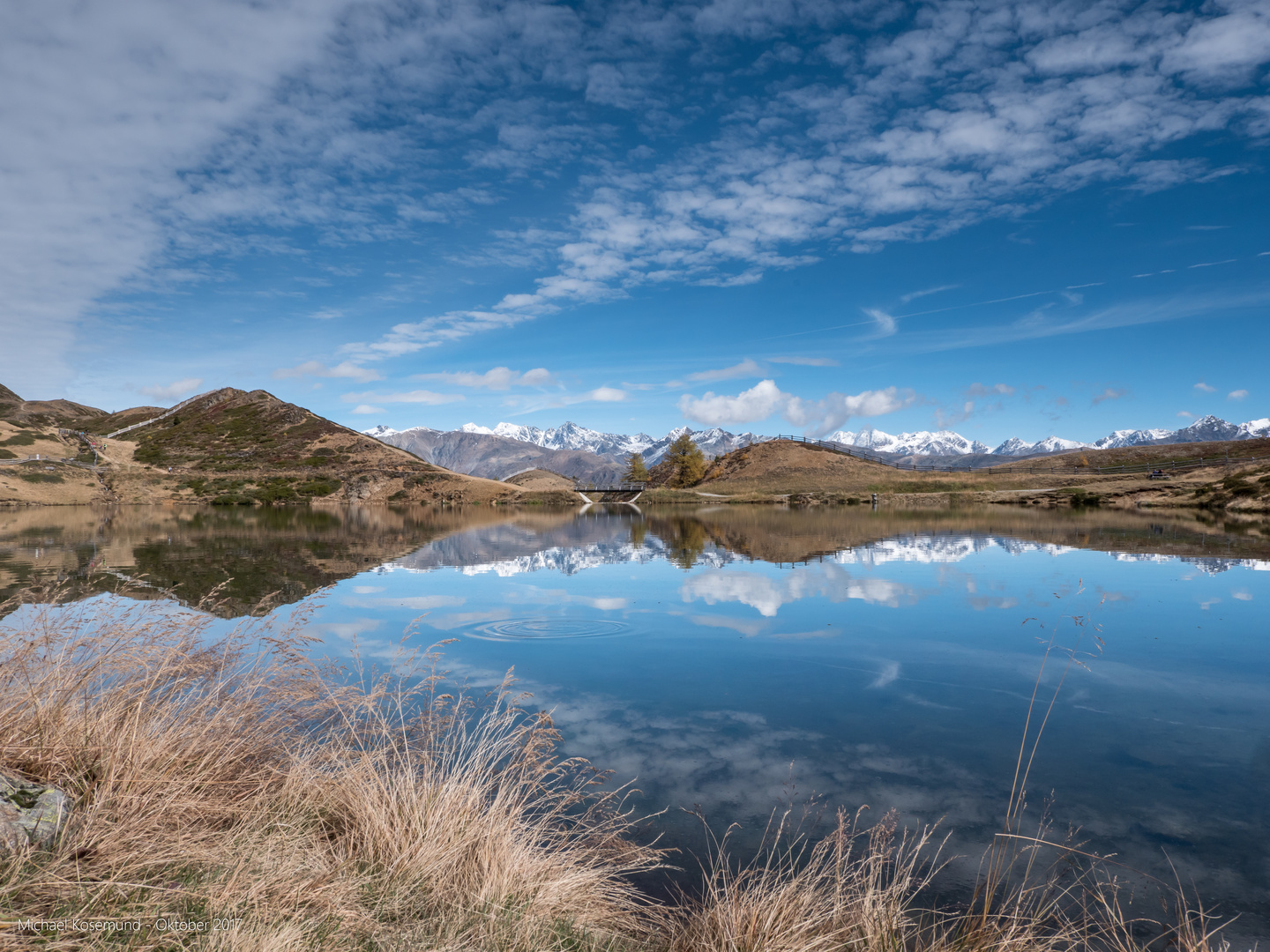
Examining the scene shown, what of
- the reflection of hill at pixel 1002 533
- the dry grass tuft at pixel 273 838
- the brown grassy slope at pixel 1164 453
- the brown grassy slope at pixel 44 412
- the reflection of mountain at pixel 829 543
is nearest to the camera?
the dry grass tuft at pixel 273 838

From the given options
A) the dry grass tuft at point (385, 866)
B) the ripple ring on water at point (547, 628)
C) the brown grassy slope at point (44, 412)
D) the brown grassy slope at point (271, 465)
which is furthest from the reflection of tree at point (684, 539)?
the brown grassy slope at point (44, 412)

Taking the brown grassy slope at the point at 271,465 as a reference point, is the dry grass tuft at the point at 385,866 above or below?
below

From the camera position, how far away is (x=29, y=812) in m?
4.12

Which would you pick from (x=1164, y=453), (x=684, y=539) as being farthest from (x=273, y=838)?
(x=1164, y=453)

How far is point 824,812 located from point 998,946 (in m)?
2.50

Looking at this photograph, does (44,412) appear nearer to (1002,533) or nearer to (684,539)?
(684,539)

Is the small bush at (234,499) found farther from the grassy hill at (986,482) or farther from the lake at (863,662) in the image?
the lake at (863,662)

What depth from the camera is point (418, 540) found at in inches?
1457

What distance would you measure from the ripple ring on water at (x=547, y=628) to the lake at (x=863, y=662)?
87mm

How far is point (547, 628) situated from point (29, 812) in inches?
428

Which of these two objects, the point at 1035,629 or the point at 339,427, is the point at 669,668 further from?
the point at 339,427

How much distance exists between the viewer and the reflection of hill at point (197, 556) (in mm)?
17500

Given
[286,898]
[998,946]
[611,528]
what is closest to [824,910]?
[998,946]

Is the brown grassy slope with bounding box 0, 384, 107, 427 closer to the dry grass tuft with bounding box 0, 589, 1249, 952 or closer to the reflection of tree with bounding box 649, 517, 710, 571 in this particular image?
the reflection of tree with bounding box 649, 517, 710, 571
